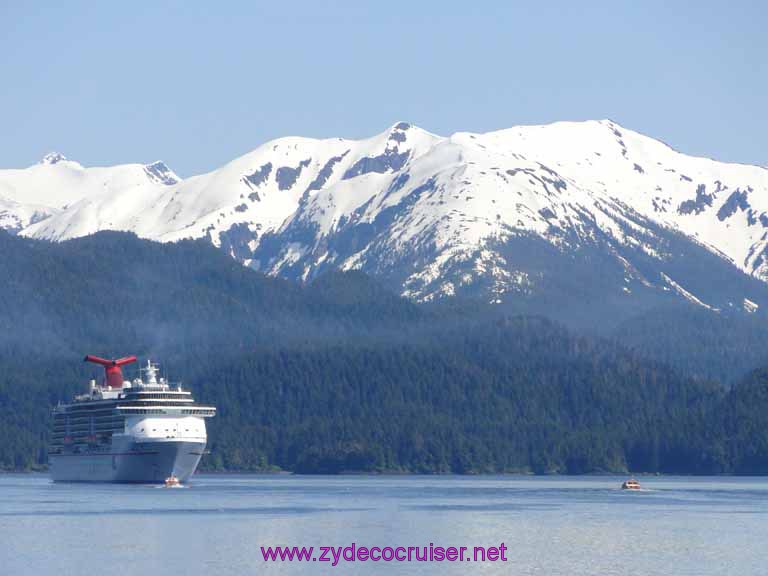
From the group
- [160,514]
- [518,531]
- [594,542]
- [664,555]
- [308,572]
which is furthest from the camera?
[160,514]

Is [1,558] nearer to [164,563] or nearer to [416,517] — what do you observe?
[164,563]

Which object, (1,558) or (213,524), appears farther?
(213,524)

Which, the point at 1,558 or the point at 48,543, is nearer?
the point at 1,558

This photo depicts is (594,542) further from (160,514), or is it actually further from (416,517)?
(160,514)

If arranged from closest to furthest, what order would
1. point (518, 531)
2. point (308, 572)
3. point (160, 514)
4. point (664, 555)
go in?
point (308, 572)
point (664, 555)
point (518, 531)
point (160, 514)

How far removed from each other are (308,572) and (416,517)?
54430mm

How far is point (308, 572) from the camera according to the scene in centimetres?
13675

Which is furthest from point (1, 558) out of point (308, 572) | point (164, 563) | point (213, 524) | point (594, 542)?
point (594, 542)

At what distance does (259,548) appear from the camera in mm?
152750

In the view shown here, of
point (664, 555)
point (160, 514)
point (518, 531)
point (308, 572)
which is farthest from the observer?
point (160, 514)

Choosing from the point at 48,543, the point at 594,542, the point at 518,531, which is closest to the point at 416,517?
the point at 518,531

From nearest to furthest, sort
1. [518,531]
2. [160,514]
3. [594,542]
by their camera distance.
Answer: [594,542]
[518,531]
[160,514]

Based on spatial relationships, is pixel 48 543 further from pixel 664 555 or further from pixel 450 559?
pixel 664 555

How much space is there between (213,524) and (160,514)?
1427cm
